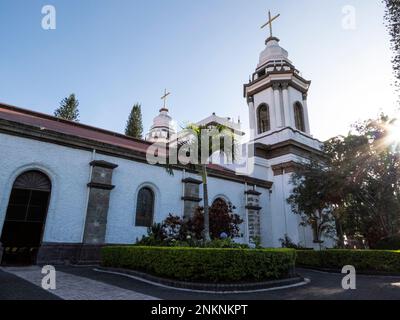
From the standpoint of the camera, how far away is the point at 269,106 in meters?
29.7

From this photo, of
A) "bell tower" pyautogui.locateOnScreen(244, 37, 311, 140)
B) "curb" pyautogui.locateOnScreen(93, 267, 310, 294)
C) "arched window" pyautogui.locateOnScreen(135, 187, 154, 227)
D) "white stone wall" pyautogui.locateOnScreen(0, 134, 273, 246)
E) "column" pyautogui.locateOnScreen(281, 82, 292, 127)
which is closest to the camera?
"curb" pyautogui.locateOnScreen(93, 267, 310, 294)

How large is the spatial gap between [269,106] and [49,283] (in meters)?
26.1

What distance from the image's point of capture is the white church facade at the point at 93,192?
14.0 m

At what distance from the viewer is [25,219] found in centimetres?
1404

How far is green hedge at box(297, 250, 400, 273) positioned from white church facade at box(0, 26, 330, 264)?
6.45 metres

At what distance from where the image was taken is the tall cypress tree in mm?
46125

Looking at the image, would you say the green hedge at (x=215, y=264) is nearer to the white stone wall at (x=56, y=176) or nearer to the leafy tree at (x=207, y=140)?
the leafy tree at (x=207, y=140)

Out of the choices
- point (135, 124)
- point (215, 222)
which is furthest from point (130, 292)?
point (135, 124)

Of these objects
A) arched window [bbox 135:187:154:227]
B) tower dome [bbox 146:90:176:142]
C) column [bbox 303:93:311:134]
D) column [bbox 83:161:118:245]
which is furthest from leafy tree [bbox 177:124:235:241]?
tower dome [bbox 146:90:176:142]

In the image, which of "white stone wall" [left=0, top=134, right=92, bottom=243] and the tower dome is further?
the tower dome

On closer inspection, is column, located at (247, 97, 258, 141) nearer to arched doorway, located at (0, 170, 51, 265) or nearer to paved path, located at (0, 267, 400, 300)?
arched doorway, located at (0, 170, 51, 265)

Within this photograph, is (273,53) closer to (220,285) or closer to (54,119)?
(54,119)

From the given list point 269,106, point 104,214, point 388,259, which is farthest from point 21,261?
point 269,106

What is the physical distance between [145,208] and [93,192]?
3837 mm
